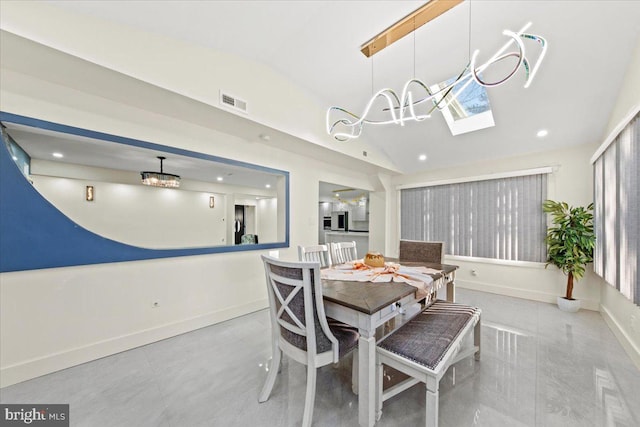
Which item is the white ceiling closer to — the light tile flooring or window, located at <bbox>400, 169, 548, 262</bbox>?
window, located at <bbox>400, 169, 548, 262</bbox>

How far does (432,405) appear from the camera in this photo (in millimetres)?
1218

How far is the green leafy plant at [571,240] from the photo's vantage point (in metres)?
3.13

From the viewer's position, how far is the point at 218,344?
237 cm

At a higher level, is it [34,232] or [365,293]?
[34,232]

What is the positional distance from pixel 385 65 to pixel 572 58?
1.85 meters

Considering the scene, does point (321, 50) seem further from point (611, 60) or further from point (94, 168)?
point (94, 168)

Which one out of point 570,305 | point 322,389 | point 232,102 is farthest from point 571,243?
point 232,102

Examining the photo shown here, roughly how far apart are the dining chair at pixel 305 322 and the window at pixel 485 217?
3792 millimetres

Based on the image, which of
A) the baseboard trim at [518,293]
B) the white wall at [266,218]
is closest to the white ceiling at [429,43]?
the baseboard trim at [518,293]

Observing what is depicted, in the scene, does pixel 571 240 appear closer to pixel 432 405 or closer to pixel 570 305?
pixel 570 305

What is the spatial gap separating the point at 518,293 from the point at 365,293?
384cm

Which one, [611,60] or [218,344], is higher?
[611,60]

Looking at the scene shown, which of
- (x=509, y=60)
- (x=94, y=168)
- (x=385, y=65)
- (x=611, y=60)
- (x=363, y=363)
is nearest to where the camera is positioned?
(x=363, y=363)

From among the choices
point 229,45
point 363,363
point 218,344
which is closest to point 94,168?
point 229,45
